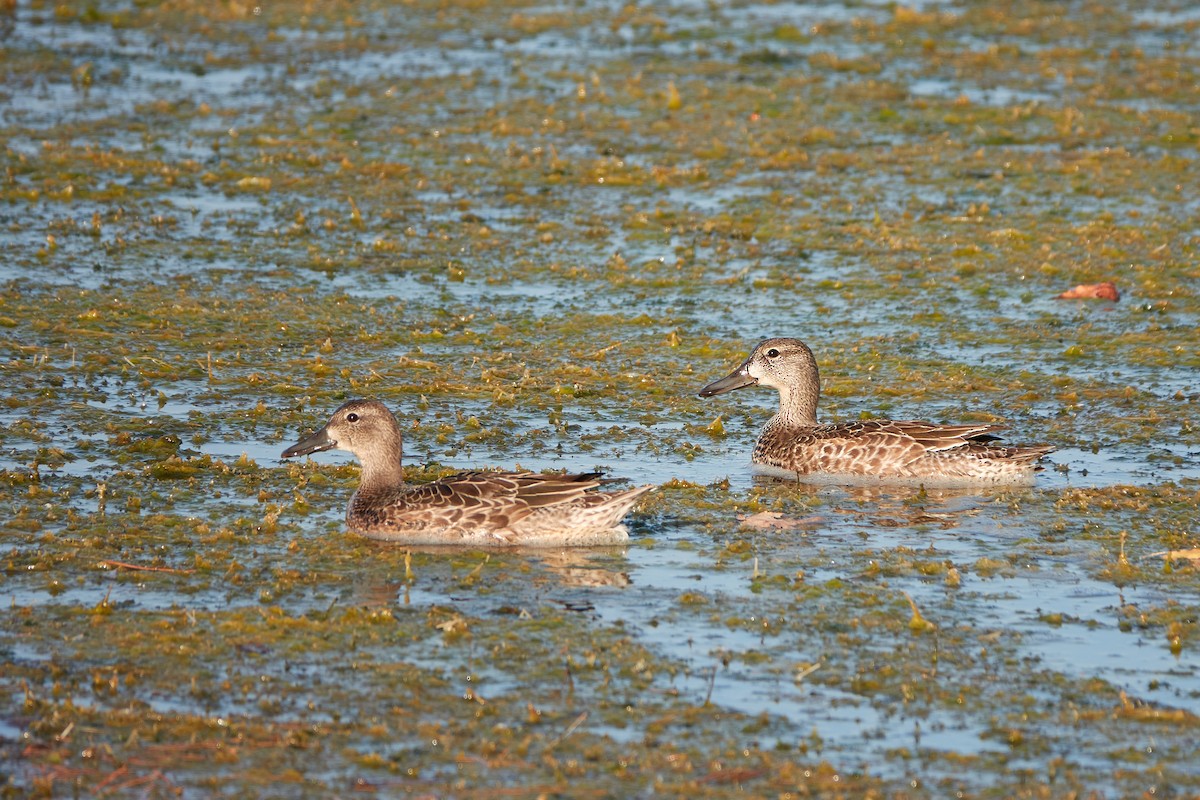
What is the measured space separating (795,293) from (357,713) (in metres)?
9.67

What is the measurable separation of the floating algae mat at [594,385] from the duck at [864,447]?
277mm

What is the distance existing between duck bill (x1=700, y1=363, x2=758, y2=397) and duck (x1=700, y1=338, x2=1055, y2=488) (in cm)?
18

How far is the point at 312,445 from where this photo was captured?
12195mm

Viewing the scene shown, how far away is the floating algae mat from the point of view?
27.9 feet

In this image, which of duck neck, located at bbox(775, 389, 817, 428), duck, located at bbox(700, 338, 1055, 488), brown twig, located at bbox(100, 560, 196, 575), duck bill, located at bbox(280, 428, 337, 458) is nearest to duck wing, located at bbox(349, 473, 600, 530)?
duck bill, located at bbox(280, 428, 337, 458)

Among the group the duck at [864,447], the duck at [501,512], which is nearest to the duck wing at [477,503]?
the duck at [501,512]

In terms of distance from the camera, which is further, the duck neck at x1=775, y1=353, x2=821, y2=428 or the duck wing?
the duck neck at x1=775, y1=353, x2=821, y2=428

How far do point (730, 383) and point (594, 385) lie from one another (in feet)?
3.78

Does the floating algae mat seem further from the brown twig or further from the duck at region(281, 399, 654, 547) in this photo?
the duck at region(281, 399, 654, 547)

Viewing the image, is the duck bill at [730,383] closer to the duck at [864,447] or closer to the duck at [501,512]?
the duck at [864,447]

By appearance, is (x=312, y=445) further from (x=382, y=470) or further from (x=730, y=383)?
(x=730, y=383)

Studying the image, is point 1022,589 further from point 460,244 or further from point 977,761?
point 460,244

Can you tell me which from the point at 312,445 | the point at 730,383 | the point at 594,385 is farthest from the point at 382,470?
the point at 730,383

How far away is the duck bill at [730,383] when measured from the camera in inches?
562
